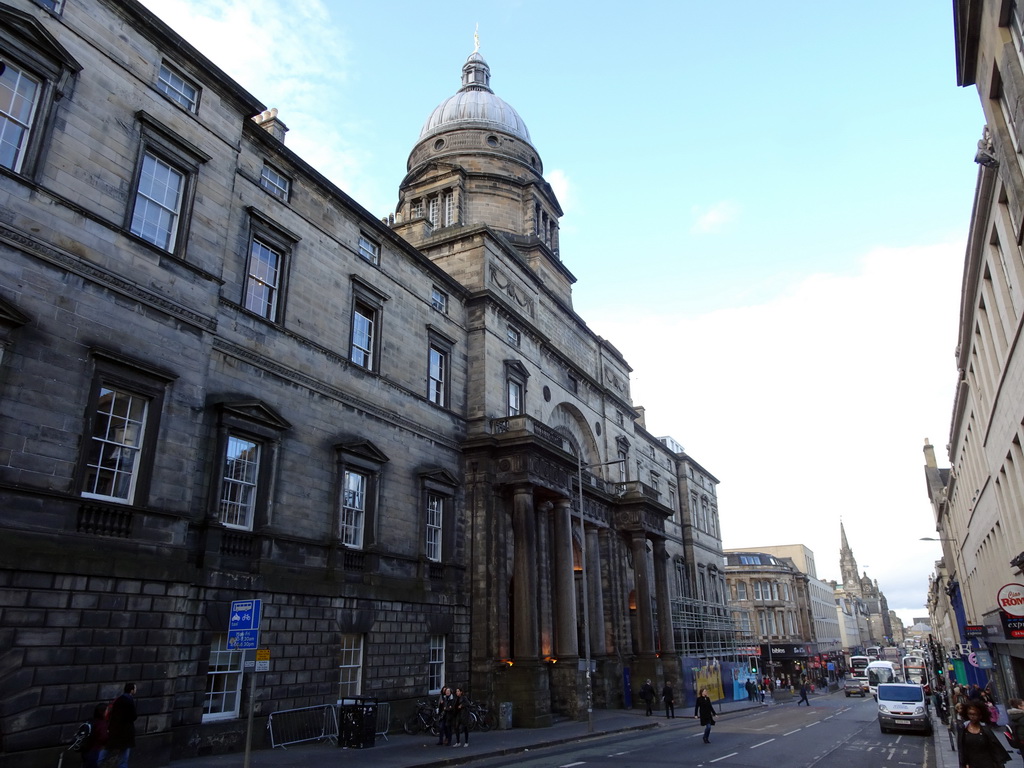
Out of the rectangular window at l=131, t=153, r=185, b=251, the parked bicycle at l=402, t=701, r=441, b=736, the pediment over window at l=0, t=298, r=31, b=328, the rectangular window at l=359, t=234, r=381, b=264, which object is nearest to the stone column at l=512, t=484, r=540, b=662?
the parked bicycle at l=402, t=701, r=441, b=736

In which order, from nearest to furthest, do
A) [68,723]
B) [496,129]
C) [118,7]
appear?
[68,723] → [118,7] → [496,129]

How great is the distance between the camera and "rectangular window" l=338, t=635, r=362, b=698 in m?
19.8

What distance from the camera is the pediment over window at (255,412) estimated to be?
685 inches

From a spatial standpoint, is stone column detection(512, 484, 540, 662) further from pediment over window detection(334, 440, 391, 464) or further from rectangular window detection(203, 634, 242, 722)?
rectangular window detection(203, 634, 242, 722)

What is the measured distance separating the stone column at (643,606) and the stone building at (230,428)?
3.59m

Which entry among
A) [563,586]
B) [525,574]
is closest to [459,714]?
[525,574]

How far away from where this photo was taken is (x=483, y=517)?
26906 millimetres

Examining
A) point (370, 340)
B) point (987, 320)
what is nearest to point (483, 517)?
point (370, 340)

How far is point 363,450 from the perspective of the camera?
21812 mm

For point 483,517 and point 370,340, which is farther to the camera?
point 483,517

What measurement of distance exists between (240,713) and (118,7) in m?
17.0

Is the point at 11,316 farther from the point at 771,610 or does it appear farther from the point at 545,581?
the point at 771,610

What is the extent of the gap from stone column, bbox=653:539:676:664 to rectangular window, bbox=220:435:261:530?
91.8 feet

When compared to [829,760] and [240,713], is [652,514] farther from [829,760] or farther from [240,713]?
[240,713]
